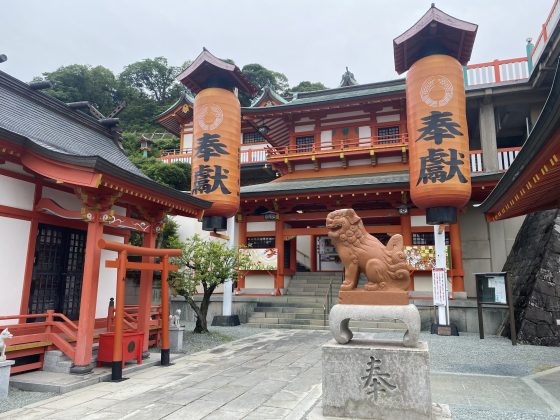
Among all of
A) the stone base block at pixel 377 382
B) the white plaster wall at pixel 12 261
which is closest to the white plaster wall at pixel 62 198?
the white plaster wall at pixel 12 261

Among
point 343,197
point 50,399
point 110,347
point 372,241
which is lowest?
point 50,399

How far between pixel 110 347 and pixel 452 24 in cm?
1168

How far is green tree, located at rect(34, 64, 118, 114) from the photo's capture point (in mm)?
42750

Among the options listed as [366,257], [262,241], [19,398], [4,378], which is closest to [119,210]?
[4,378]

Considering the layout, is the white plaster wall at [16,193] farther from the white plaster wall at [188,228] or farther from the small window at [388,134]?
the small window at [388,134]

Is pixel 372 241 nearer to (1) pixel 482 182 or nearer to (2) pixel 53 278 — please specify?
(2) pixel 53 278

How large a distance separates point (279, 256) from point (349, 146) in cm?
620

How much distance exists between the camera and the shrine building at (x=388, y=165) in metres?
13.4

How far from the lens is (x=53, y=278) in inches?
305

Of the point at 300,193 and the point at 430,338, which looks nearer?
the point at 430,338

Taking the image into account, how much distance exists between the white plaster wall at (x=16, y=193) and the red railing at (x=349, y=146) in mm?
12132

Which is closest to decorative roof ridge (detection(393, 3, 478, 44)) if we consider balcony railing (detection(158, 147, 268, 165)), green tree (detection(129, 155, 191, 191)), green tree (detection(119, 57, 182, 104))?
balcony railing (detection(158, 147, 268, 165))

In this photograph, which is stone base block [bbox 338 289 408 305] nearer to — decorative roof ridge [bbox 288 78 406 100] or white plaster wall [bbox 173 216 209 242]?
white plaster wall [bbox 173 216 209 242]

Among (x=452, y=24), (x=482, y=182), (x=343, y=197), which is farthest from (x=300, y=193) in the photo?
(x=452, y=24)
